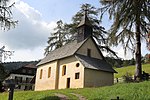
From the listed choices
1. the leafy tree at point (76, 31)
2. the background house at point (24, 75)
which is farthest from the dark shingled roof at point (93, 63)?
the background house at point (24, 75)

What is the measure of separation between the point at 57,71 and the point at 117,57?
10762 millimetres

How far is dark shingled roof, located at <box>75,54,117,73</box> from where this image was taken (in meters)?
35.9

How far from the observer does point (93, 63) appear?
3719cm

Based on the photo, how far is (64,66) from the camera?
40.1m

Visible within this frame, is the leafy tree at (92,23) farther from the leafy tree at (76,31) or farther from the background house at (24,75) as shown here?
the background house at (24,75)

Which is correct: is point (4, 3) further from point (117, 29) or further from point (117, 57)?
point (117, 57)

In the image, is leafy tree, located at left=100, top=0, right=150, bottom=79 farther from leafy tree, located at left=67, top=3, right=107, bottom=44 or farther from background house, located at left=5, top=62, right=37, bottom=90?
background house, located at left=5, top=62, right=37, bottom=90

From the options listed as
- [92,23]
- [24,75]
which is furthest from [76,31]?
[24,75]

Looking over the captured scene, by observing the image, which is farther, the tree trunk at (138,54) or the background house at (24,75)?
the background house at (24,75)

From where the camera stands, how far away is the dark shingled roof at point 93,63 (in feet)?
118

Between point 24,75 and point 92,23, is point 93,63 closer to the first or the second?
point 92,23

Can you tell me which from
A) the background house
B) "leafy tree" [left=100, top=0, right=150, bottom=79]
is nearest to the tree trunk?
"leafy tree" [left=100, top=0, right=150, bottom=79]

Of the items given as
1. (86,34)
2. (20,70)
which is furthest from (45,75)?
(20,70)

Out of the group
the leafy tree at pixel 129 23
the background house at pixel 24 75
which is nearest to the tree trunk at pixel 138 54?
the leafy tree at pixel 129 23
